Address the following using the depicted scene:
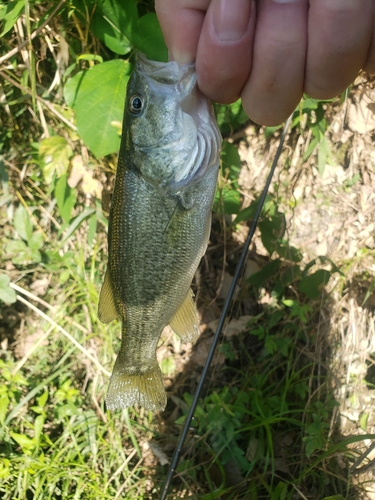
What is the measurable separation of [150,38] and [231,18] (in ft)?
3.02

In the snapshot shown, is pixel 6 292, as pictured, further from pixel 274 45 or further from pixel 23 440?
pixel 274 45

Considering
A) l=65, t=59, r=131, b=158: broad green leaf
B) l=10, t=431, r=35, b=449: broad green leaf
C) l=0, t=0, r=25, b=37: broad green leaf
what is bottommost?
l=10, t=431, r=35, b=449: broad green leaf

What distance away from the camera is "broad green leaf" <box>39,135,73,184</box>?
2223 millimetres

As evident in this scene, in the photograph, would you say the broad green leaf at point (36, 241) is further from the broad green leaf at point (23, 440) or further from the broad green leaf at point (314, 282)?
the broad green leaf at point (314, 282)

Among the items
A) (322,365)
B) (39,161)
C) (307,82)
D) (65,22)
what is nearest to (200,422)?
(322,365)

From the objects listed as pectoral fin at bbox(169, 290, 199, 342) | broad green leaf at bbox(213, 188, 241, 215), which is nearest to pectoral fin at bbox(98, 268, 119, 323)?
pectoral fin at bbox(169, 290, 199, 342)

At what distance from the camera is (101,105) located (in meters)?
1.82

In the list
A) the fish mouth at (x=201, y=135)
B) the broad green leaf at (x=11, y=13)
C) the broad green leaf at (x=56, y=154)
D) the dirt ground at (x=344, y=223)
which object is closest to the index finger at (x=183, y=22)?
the fish mouth at (x=201, y=135)

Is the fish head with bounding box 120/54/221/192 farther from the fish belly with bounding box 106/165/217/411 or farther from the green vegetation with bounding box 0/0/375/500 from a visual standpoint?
the green vegetation with bounding box 0/0/375/500

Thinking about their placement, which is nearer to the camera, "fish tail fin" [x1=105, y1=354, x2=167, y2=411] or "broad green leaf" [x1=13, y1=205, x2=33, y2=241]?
"fish tail fin" [x1=105, y1=354, x2=167, y2=411]

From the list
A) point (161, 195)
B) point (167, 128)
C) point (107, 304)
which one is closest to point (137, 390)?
point (107, 304)

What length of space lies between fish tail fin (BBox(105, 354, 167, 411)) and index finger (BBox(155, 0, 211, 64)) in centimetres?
120

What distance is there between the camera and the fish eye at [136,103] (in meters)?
1.34

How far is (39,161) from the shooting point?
256cm
